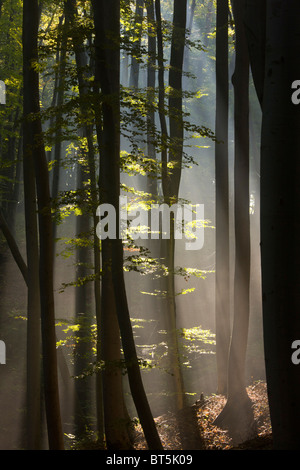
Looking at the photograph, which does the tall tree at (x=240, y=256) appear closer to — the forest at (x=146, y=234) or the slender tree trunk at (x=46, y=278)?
the forest at (x=146, y=234)

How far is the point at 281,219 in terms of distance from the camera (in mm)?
3947

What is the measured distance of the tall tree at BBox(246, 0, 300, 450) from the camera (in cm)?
392

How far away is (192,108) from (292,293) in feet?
128

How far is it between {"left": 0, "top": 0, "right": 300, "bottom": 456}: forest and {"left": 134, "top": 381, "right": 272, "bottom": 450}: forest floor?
40 millimetres

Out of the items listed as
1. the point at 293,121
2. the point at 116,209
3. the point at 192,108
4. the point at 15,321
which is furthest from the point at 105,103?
the point at 192,108

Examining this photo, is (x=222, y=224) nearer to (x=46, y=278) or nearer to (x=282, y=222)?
(x=46, y=278)

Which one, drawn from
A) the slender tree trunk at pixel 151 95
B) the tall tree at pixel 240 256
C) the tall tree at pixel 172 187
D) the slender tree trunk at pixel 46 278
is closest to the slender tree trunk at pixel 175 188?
the tall tree at pixel 172 187

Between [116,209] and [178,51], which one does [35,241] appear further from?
[178,51]

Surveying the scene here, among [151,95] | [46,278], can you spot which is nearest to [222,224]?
[151,95]

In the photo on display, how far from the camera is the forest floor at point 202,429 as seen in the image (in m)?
9.59

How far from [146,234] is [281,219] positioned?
891 cm

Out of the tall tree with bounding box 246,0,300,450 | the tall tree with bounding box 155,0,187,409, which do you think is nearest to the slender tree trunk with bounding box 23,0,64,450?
the tall tree with bounding box 155,0,187,409

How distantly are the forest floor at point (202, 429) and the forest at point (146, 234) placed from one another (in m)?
0.04

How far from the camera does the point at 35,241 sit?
379 inches
